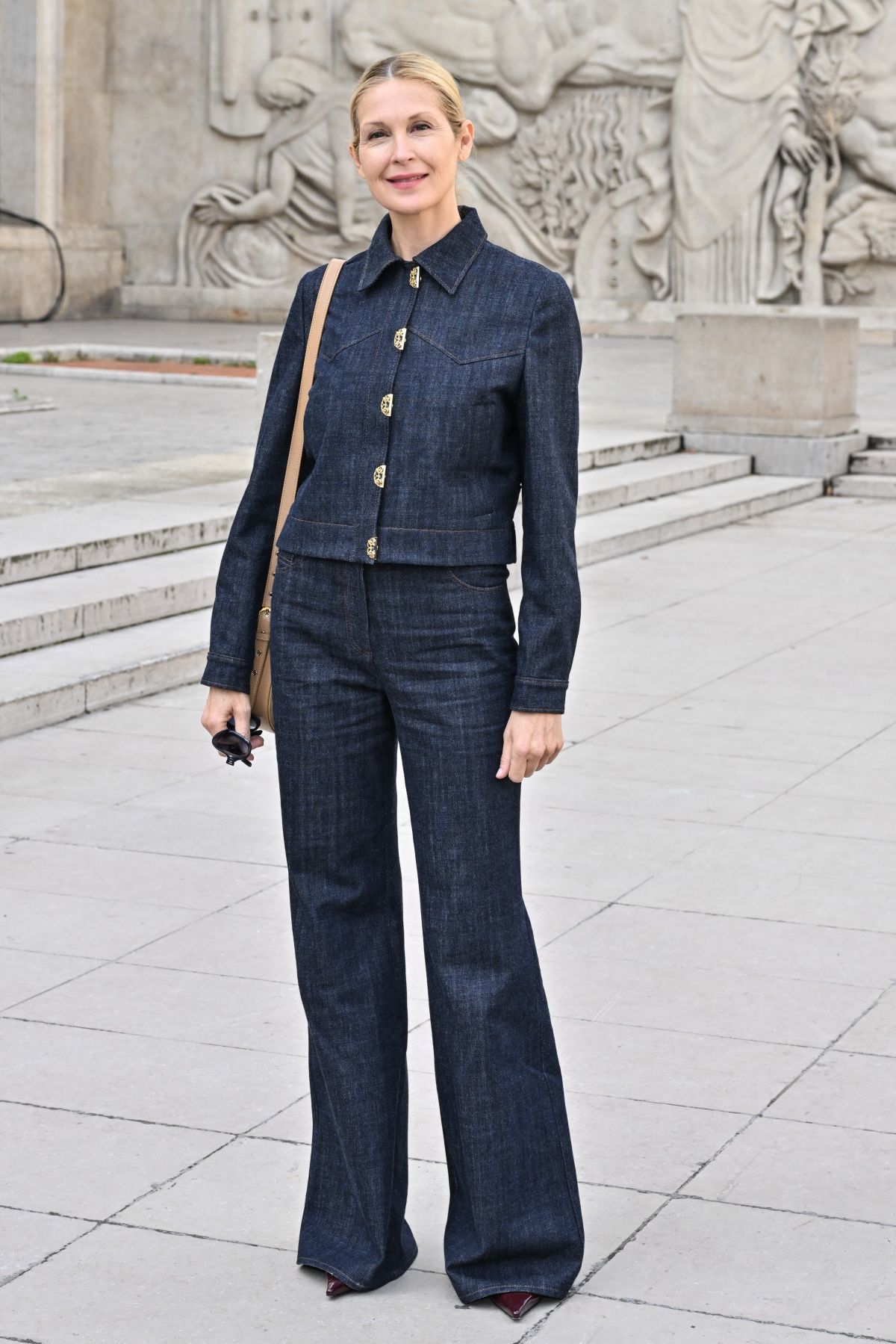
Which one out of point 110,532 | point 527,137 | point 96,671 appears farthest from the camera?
point 527,137

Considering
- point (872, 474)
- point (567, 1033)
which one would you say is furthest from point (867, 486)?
point (567, 1033)

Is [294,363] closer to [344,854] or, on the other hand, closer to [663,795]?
[344,854]

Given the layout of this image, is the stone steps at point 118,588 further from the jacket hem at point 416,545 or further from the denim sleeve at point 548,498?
the denim sleeve at point 548,498

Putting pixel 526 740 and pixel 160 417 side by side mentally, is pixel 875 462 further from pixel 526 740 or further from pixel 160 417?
pixel 526 740

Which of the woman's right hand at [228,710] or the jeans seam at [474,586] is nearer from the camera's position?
the jeans seam at [474,586]

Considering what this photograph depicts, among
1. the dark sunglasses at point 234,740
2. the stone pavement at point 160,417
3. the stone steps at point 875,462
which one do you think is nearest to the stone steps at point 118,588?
the stone pavement at point 160,417

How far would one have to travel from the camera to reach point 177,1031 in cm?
412

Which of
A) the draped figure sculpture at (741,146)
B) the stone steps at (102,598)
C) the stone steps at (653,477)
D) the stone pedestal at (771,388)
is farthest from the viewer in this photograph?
the draped figure sculpture at (741,146)

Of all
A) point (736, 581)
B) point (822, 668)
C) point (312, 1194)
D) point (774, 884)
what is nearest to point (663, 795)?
point (774, 884)

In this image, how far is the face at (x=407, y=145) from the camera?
2.86 meters

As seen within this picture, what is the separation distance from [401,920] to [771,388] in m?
11.0

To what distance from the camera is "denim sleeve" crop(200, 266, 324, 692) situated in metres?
3.03

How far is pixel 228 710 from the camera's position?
3.08 metres

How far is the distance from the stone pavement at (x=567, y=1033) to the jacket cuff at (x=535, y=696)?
88 cm
